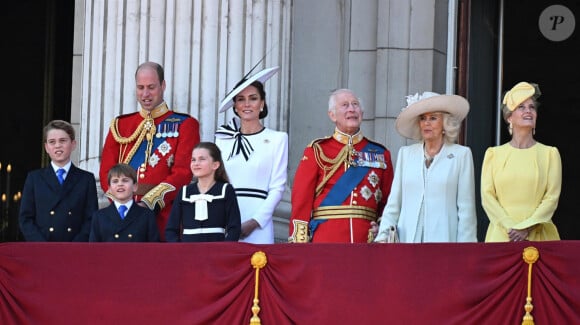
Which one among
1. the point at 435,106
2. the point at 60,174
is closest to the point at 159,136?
the point at 60,174

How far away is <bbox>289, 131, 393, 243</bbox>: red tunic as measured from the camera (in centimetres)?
1209

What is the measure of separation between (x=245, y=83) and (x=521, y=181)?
7.25 feet

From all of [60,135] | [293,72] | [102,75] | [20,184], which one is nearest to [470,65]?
[293,72]

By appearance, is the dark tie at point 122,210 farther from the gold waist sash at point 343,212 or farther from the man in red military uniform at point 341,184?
the gold waist sash at point 343,212

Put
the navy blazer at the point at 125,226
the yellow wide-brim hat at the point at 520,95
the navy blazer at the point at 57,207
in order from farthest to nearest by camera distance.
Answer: the navy blazer at the point at 57,207
the navy blazer at the point at 125,226
the yellow wide-brim hat at the point at 520,95

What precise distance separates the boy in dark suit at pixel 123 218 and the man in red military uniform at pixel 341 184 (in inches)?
39.4

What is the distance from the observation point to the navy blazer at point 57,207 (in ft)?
39.5

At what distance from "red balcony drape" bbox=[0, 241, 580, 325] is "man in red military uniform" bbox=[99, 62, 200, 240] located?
1221mm

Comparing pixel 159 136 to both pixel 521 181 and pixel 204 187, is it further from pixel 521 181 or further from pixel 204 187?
pixel 521 181

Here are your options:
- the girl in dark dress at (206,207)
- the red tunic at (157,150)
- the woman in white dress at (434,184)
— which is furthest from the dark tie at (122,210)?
the woman in white dress at (434,184)

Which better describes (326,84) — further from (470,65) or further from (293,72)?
(470,65)

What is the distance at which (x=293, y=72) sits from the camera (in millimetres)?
14836

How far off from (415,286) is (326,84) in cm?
435

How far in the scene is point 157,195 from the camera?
40.2 ft
